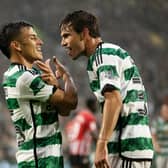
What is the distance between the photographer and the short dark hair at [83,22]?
4129 mm

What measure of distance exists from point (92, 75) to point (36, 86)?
338 mm

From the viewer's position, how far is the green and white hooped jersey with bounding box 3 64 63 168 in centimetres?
427

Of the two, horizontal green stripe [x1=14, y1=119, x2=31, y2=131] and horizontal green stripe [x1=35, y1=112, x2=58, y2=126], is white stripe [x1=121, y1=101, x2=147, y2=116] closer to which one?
horizontal green stripe [x1=35, y1=112, x2=58, y2=126]

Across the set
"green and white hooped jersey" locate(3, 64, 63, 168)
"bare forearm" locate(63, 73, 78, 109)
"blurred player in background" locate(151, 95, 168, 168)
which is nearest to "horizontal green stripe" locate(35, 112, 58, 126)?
"green and white hooped jersey" locate(3, 64, 63, 168)

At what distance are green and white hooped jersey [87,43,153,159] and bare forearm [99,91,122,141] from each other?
14 cm

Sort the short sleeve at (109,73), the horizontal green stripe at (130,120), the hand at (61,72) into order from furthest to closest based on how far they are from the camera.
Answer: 1. the hand at (61,72)
2. the horizontal green stripe at (130,120)
3. the short sleeve at (109,73)

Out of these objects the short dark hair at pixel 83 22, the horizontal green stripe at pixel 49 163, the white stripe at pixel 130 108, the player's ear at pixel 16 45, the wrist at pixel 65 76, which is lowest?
the horizontal green stripe at pixel 49 163

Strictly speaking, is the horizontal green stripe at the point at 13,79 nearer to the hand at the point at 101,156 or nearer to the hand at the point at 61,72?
the hand at the point at 61,72

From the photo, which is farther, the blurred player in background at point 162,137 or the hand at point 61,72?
the blurred player in background at point 162,137

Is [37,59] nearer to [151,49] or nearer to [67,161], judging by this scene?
[67,161]

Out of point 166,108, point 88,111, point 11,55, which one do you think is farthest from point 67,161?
point 11,55

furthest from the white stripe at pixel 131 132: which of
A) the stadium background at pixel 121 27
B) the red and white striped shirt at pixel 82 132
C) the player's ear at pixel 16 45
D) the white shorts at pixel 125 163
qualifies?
the stadium background at pixel 121 27

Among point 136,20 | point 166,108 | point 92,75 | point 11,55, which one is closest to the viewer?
point 92,75

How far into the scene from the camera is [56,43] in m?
12.6
